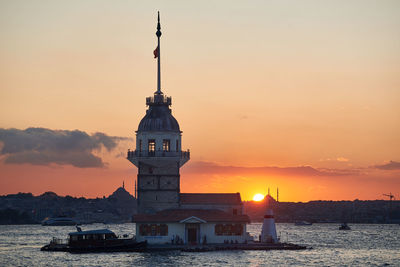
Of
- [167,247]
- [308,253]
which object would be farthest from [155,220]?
[308,253]

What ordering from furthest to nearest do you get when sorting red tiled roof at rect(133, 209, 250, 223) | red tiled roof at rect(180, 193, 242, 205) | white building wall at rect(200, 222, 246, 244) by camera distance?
red tiled roof at rect(180, 193, 242, 205) → white building wall at rect(200, 222, 246, 244) → red tiled roof at rect(133, 209, 250, 223)

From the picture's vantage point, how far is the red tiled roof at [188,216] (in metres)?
104

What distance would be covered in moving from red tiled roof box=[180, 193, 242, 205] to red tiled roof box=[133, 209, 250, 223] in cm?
206

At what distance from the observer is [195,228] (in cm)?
10406

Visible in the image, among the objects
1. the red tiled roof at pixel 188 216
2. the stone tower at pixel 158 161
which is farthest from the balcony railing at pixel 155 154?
the red tiled roof at pixel 188 216

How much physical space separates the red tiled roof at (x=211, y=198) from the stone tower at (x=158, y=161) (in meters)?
1.41

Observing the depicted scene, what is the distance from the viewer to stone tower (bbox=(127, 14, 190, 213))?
109688mm

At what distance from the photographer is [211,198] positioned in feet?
361

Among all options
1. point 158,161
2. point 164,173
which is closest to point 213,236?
point 164,173

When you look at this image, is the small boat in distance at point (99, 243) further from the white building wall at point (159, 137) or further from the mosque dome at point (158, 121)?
the mosque dome at point (158, 121)

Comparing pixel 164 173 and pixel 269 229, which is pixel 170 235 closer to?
pixel 164 173

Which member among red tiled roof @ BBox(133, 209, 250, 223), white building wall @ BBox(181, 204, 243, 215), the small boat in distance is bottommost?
the small boat in distance

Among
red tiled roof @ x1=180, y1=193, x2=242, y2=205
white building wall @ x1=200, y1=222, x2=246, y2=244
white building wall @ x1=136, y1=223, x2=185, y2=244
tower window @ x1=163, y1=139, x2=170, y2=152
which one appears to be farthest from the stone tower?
white building wall @ x1=200, y1=222, x2=246, y2=244

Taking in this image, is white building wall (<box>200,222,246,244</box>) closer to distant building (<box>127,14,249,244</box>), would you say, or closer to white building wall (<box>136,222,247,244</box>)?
white building wall (<box>136,222,247,244</box>)
